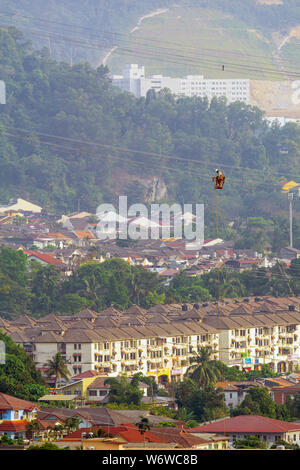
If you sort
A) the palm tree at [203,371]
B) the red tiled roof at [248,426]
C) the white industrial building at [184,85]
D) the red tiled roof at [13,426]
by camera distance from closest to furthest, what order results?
the red tiled roof at [248,426] → the red tiled roof at [13,426] → the palm tree at [203,371] → the white industrial building at [184,85]

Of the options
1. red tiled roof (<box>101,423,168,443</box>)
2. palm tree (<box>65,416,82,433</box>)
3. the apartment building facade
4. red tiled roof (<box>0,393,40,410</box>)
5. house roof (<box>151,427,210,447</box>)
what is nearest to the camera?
red tiled roof (<box>101,423,168,443</box>)

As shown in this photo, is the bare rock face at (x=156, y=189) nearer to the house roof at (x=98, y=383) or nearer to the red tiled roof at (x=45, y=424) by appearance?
the house roof at (x=98, y=383)

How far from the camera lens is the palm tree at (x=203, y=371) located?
40.5 m

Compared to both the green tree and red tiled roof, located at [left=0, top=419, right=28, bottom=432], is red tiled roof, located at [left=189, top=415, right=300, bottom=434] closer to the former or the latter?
the green tree

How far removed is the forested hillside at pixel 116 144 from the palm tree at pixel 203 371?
6750cm

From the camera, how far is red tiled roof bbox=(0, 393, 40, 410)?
31.0 meters

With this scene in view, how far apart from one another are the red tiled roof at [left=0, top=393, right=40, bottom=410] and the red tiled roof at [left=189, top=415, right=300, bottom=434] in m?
4.05

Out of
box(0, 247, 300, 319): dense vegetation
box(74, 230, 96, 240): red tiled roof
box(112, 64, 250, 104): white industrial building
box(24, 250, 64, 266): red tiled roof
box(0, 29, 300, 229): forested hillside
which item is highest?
box(112, 64, 250, 104): white industrial building

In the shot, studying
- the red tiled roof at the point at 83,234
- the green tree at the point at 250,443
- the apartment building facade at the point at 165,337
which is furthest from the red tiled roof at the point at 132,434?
the red tiled roof at the point at 83,234

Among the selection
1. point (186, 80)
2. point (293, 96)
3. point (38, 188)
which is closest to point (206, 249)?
point (38, 188)

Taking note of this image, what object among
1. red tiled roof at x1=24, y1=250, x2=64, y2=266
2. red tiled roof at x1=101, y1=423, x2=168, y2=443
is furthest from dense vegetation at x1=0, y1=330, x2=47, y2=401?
red tiled roof at x1=24, y1=250, x2=64, y2=266

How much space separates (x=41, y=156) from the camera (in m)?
119

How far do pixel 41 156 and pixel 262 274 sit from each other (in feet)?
178

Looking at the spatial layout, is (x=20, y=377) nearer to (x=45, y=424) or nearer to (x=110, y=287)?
(x=45, y=424)
